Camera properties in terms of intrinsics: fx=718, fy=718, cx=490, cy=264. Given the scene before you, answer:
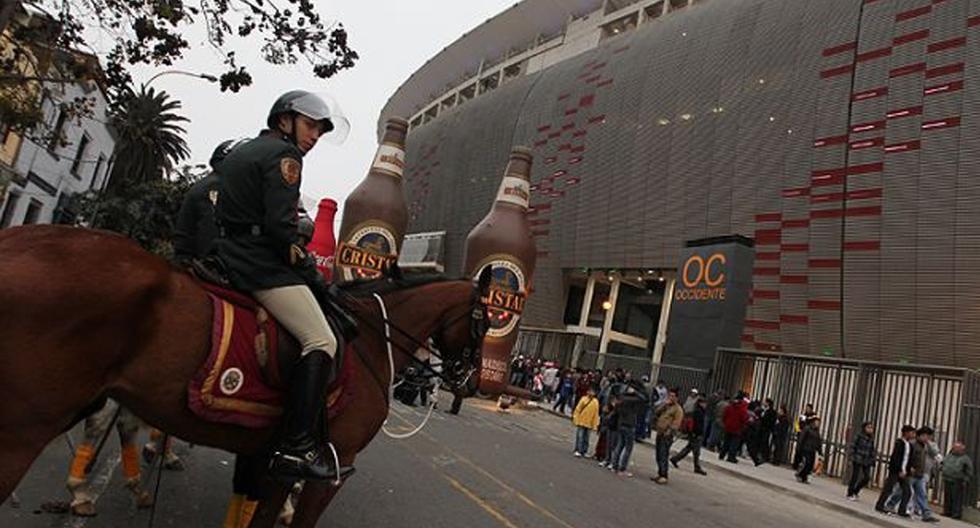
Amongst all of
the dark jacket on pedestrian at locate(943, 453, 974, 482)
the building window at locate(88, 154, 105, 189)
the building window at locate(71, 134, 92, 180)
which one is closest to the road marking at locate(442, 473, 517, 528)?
the dark jacket on pedestrian at locate(943, 453, 974, 482)

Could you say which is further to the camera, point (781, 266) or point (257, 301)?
point (781, 266)

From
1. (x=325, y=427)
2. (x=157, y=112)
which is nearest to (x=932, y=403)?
(x=325, y=427)

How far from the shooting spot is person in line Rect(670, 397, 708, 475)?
51.4 feet

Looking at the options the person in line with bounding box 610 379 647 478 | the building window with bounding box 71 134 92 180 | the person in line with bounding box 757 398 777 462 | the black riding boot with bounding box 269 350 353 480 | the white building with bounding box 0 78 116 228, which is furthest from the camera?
the building window with bounding box 71 134 92 180

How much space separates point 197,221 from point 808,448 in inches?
624

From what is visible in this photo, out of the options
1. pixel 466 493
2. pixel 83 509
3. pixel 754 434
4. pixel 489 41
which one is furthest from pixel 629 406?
pixel 489 41

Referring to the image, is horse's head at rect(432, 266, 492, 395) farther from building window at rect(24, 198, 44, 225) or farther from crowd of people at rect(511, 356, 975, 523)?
building window at rect(24, 198, 44, 225)

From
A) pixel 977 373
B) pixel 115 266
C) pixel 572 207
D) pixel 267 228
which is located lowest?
pixel 115 266

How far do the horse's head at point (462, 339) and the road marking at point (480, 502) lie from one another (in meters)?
2.57

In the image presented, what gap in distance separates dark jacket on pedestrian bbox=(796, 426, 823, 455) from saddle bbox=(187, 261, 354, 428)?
16263 millimetres

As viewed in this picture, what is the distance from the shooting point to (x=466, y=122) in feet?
179

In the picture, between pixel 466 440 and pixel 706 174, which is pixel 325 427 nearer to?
pixel 466 440

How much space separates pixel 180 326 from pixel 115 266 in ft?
1.23

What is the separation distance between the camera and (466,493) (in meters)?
8.03
